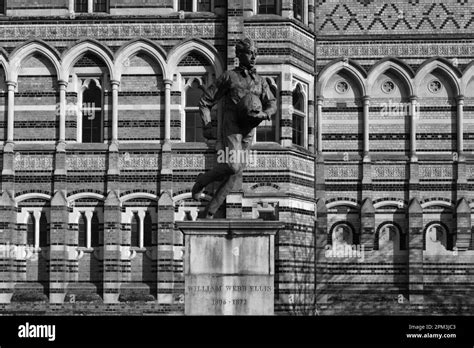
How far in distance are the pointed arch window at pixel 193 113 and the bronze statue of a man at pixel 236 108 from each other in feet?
37.0

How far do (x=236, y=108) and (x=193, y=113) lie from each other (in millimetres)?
11729

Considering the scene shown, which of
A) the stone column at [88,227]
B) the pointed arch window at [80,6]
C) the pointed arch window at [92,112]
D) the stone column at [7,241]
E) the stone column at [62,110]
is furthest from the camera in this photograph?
the pointed arch window at [80,6]

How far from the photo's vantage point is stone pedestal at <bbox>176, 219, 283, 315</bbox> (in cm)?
1800

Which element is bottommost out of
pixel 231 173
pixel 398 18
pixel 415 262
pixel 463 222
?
pixel 415 262

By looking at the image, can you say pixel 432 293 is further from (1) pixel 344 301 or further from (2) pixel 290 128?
(2) pixel 290 128

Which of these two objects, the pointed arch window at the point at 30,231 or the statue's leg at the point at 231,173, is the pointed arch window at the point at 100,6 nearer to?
the pointed arch window at the point at 30,231

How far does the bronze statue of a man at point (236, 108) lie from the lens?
60.6 feet

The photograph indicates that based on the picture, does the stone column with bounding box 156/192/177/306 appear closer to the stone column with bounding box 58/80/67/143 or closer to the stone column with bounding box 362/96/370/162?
the stone column with bounding box 58/80/67/143

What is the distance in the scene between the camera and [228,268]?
59.2 ft

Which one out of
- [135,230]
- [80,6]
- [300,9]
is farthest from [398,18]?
[135,230]

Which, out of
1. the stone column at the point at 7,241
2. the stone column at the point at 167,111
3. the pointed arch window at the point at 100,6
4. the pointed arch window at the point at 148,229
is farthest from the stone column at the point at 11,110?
the pointed arch window at the point at 148,229

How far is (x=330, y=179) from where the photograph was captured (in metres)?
30.9

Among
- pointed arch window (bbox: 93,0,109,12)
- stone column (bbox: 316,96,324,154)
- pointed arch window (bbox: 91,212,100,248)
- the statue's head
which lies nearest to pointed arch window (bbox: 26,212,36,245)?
pointed arch window (bbox: 91,212,100,248)

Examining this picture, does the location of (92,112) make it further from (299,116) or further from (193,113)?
(299,116)
